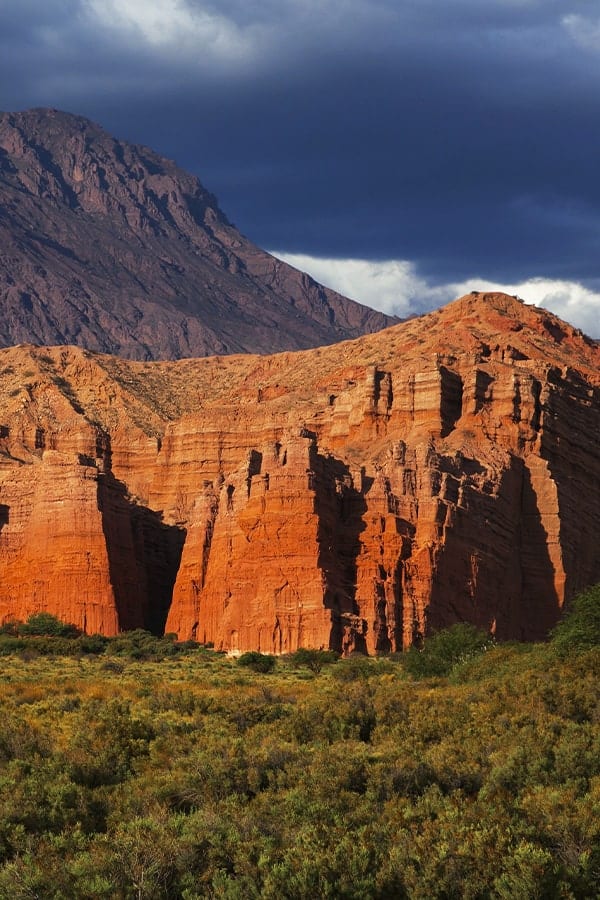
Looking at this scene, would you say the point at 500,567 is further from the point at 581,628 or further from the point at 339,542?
the point at 581,628

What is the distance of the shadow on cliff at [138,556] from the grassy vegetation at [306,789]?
36.5m

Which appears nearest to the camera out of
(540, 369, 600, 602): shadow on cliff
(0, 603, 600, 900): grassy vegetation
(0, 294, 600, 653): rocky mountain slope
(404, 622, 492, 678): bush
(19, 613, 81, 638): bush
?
(0, 603, 600, 900): grassy vegetation

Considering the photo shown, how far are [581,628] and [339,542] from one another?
21177 millimetres

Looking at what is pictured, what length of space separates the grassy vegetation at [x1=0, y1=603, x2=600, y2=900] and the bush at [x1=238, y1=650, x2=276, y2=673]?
14920 millimetres

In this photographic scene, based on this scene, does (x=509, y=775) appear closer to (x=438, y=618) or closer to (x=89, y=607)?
(x=438, y=618)

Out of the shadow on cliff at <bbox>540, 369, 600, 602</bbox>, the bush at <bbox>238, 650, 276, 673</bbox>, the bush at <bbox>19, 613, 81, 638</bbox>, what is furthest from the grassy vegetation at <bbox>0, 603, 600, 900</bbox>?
the shadow on cliff at <bbox>540, 369, 600, 602</bbox>

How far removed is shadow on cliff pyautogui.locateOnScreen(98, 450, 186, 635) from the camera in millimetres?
106562

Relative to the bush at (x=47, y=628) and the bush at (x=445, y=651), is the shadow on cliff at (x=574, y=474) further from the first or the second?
the bush at (x=47, y=628)

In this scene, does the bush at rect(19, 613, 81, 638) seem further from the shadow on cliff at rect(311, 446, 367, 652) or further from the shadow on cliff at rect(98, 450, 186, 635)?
the shadow on cliff at rect(311, 446, 367, 652)

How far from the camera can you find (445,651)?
8488 centimetres

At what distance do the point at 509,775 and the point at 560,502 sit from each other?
207 feet

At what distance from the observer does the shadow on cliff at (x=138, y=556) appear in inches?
4195

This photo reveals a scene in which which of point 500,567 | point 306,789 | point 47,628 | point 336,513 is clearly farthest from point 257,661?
point 306,789

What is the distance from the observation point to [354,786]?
5066cm
